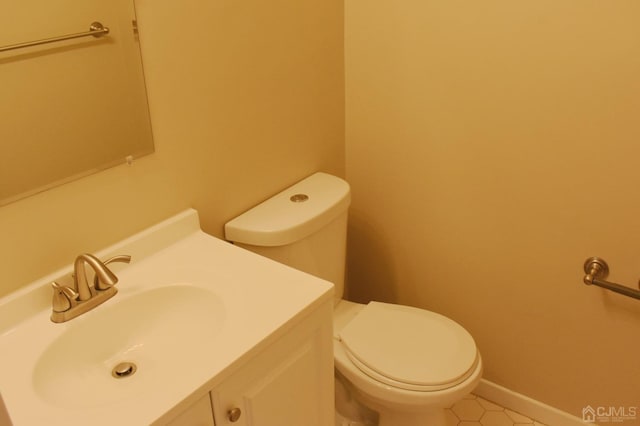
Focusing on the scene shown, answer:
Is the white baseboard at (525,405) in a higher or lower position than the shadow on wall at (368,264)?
lower

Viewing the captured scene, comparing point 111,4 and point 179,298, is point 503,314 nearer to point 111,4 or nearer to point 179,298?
point 179,298

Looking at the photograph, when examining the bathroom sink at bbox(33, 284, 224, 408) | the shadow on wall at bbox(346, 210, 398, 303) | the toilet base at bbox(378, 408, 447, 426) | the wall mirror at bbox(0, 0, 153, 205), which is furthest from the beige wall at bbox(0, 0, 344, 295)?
the toilet base at bbox(378, 408, 447, 426)

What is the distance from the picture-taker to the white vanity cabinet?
107 centimetres

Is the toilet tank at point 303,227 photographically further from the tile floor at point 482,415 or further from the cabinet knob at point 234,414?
→ the tile floor at point 482,415

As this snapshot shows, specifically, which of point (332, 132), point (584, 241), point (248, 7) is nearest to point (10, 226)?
point (248, 7)

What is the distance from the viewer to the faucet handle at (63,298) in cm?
117

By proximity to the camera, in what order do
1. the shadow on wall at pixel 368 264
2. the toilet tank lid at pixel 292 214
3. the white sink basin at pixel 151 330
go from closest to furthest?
the white sink basin at pixel 151 330, the toilet tank lid at pixel 292 214, the shadow on wall at pixel 368 264

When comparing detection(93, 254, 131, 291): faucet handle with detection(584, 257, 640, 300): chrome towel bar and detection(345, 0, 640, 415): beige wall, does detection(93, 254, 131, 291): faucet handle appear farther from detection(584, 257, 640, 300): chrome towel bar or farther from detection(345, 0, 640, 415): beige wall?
detection(584, 257, 640, 300): chrome towel bar

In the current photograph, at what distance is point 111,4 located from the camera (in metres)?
1.21

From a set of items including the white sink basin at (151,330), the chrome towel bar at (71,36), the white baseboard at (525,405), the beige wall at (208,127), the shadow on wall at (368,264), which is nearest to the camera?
the white sink basin at (151,330)

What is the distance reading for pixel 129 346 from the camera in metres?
1.25

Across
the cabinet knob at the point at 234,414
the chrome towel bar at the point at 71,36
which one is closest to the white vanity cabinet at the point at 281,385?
the cabinet knob at the point at 234,414

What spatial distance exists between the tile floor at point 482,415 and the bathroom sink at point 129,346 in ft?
3.71

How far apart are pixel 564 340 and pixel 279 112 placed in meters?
1.13
